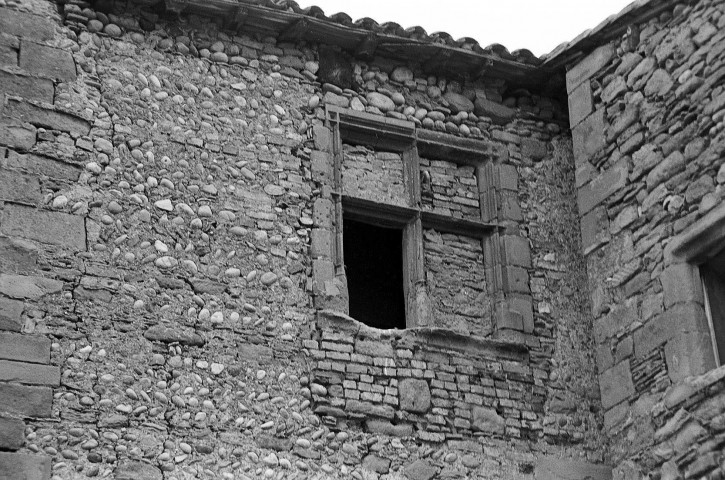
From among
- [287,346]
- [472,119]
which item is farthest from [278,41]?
[287,346]

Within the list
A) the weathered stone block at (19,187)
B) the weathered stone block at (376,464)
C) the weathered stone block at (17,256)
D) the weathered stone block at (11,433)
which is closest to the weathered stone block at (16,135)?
the weathered stone block at (19,187)

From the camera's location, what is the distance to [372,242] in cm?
1114

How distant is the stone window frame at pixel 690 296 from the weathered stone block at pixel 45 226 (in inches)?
131

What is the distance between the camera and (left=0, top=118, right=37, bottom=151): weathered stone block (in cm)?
836

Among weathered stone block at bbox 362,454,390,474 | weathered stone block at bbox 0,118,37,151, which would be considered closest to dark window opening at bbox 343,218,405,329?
weathered stone block at bbox 362,454,390,474

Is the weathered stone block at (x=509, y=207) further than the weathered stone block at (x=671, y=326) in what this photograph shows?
Yes

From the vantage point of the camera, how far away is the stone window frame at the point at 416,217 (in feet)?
29.5

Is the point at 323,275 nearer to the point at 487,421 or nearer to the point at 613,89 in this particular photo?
the point at 487,421

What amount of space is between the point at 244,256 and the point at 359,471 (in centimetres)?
142

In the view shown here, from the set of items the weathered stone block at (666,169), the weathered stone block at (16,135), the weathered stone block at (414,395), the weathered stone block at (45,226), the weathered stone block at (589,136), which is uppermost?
the weathered stone block at (589,136)

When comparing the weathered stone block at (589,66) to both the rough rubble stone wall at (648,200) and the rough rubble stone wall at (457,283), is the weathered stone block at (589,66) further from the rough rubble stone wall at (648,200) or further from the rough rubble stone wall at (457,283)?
the rough rubble stone wall at (457,283)

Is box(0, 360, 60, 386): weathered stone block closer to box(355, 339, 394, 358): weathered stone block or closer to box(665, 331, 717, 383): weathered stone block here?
box(355, 339, 394, 358): weathered stone block

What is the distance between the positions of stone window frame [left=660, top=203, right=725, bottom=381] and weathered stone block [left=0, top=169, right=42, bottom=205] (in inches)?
142

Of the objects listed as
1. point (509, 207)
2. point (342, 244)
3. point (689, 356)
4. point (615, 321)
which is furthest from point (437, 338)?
point (689, 356)
